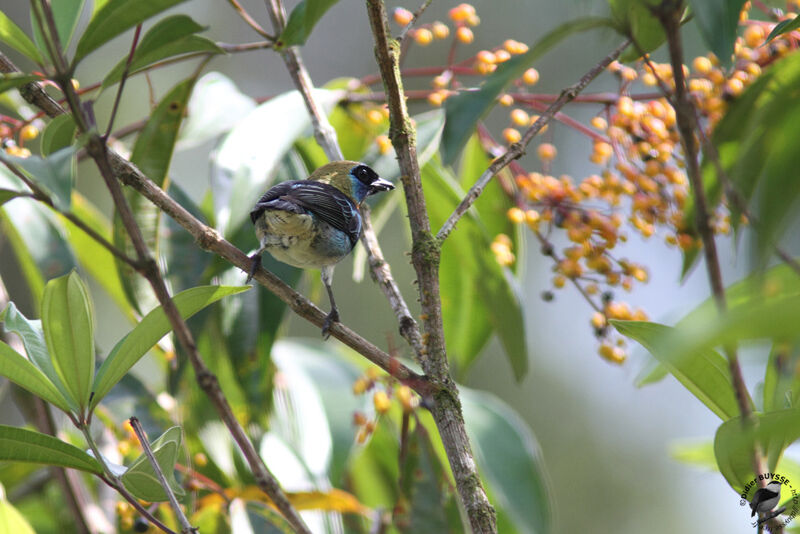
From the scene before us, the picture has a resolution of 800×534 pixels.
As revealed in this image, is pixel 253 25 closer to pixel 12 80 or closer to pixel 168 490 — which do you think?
pixel 12 80

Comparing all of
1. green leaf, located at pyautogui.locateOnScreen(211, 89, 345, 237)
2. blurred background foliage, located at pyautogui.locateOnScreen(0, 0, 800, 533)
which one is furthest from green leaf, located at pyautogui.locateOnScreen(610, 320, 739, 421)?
green leaf, located at pyautogui.locateOnScreen(211, 89, 345, 237)

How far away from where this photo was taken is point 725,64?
103 centimetres

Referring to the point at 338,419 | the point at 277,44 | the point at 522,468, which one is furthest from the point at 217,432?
the point at 277,44

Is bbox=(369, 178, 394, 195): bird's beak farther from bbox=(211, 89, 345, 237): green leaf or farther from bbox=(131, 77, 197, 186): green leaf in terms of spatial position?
bbox=(131, 77, 197, 186): green leaf

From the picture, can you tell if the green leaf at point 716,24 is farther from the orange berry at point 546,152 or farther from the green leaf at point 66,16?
the orange berry at point 546,152

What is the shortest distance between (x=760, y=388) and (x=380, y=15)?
41.7 inches

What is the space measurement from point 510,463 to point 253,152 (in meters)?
1.11

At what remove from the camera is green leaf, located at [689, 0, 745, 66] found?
984 mm

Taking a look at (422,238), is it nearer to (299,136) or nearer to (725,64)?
(725,64)

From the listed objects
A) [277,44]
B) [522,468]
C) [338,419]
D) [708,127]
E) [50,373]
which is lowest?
[50,373]

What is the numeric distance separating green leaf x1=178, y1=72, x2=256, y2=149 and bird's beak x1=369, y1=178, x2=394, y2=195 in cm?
45

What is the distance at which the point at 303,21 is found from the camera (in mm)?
1587

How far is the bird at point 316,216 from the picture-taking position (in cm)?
230

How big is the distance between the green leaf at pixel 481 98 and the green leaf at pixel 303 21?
1.50 ft
